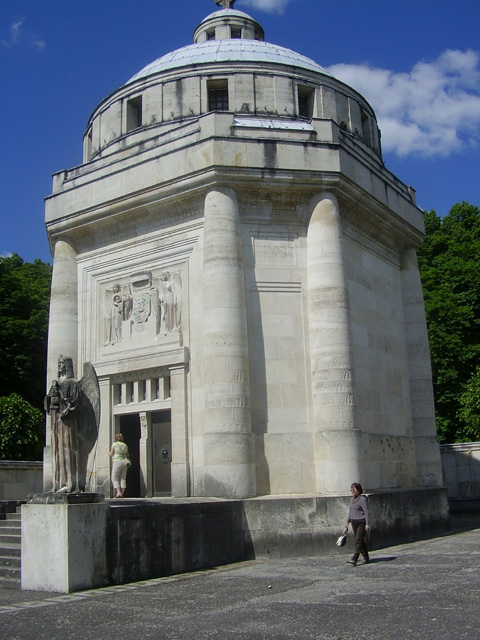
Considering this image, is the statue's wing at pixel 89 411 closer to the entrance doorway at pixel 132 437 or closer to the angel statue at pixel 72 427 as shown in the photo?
the angel statue at pixel 72 427

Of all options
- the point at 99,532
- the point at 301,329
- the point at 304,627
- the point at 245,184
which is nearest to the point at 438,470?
the point at 301,329

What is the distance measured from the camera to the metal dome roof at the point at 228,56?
24.4 m

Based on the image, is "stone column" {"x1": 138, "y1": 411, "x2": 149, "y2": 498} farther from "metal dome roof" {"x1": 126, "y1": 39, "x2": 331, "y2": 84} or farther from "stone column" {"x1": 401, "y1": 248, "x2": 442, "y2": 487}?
"metal dome roof" {"x1": 126, "y1": 39, "x2": 331, "y2": 84}

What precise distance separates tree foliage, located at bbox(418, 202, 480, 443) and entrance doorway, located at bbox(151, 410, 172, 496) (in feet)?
57.9

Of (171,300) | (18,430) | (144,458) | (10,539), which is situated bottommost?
(10,539)

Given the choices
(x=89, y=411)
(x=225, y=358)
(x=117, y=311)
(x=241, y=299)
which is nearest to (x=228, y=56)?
(x=117, y=311)

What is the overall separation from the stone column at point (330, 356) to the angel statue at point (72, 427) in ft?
21.6

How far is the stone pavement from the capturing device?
8.68 meters

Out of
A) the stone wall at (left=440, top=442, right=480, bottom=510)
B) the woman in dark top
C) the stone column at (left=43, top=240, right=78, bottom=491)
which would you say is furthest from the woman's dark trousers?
the stone wall at (left=440, top=442, right=480, bottom=510)

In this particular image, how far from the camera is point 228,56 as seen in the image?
81.1ft

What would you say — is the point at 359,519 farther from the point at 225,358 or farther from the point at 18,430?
the point at 18,430

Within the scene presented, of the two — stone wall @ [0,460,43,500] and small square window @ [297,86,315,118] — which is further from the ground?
small square window @ [297,86,315,118]

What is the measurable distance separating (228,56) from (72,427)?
52.7 feet

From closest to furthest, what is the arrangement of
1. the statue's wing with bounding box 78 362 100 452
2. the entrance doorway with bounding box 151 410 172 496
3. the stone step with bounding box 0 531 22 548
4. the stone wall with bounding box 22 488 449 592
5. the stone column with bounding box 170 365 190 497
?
1. the stone wall with bounding box 22 488 449 592
2. the statue's wing with bounding box 78 362 100 452
3. the stone step with bounding box 0 531 22 548
4. the stone column with bounding box 170 365 190 497
5. the entrance doorway with bounding box 151 410 172 496
